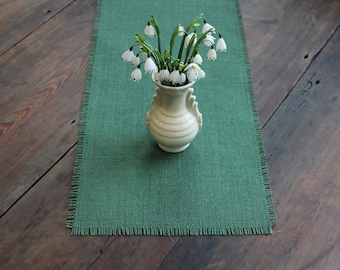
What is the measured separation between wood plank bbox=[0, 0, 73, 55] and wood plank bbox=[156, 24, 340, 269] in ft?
3.21

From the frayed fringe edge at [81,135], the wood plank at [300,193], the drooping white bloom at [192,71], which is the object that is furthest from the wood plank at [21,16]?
the wood plank at [300,193]

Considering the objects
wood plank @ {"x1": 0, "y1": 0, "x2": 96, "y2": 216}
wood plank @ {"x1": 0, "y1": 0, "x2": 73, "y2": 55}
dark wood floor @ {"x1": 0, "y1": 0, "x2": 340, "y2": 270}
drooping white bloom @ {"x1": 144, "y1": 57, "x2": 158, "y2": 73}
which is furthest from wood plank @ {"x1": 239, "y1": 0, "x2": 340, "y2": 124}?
wood plank @ {"x1": 0, "y1": 0, "x2": 73, "y2": 55}

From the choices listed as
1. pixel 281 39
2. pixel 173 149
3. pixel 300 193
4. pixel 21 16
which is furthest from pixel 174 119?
pixel 21 16

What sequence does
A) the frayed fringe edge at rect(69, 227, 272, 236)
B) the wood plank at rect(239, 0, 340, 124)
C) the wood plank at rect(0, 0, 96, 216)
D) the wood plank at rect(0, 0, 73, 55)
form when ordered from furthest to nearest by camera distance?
1. the wood plank at rect(0, 0, 73, 55)
2. the wood plank at rect(239, 0, 340, 124)
3. the wood plank at rect(0, 0, 96, 216)
4. the frayed fringe edge at rect(69, 227, 272, 236)

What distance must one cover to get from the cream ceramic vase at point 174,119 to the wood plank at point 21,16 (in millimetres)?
729

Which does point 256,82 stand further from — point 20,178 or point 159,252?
point 20,178

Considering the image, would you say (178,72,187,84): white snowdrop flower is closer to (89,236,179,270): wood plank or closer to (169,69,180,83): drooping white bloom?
(169,69,180,83): drooping white bloom

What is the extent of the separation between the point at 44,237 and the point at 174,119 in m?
0.47

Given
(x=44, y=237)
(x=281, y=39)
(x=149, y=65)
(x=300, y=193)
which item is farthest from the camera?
(x=281, y=39)

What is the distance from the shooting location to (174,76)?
3.42 feet

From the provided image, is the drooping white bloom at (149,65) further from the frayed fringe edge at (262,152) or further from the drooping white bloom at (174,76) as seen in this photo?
the frayed fringe edge at (262,152)

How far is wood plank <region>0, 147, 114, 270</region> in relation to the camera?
109 cm

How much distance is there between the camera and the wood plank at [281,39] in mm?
1501

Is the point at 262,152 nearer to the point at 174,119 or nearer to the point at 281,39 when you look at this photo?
the point at 174,119
